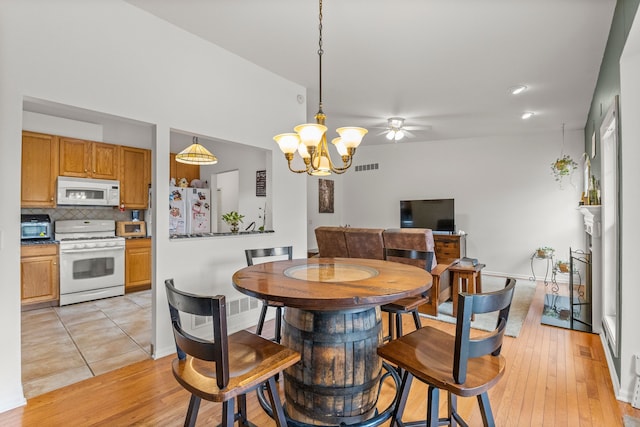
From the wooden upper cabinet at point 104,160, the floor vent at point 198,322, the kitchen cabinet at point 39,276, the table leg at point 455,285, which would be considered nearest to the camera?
the floor vent at point 198,322

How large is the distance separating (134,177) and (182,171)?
2.69 feet

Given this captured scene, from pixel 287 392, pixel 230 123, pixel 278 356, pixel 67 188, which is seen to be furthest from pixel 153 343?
pixel 67 188

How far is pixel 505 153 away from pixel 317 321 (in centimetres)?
569

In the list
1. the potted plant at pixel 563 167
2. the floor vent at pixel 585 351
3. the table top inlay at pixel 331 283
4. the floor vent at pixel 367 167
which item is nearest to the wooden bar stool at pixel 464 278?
the floor vent at pixel 585 351

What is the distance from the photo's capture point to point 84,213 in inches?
183

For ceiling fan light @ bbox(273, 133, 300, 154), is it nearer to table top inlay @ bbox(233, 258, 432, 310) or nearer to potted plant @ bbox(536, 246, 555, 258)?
table top inlay @ bbox(233, 258, 432, 310)

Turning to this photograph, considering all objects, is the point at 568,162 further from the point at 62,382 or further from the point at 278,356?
the point at 62,382

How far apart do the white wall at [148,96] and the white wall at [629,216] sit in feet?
9.09

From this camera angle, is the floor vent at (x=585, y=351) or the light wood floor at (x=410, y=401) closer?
the light wood floor at (x=410, y=401)

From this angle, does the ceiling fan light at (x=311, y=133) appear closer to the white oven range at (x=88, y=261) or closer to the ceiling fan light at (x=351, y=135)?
the ceiling fan light at (x=351, y=135)

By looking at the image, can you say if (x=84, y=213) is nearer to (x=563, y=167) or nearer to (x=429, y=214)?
(x=429, y=214)

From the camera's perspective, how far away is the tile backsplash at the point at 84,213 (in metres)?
4.35

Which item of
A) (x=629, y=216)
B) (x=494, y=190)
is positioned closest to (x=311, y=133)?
(x=629, y=216)

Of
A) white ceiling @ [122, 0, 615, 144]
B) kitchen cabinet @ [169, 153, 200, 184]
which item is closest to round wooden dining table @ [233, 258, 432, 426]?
white ceiling @ [122, 0, 615, 144]
